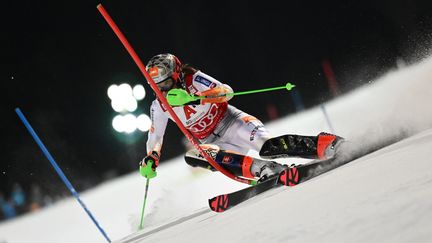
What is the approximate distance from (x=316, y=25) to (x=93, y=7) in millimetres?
3860

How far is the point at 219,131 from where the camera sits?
154 inches

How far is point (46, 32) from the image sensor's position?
29.1ft

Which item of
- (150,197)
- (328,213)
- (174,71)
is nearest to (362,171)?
(328,213)

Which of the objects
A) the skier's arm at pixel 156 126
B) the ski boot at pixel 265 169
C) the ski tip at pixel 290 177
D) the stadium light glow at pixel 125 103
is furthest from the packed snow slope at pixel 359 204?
the stadium light glow at pixel 125 103

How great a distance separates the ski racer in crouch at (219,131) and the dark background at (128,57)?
4.97 meters

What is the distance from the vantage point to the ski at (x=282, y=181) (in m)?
2.88

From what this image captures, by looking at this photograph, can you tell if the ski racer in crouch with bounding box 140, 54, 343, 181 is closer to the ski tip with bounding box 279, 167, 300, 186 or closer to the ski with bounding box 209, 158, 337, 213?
the ski with bounding box 209, 158, 337, 213

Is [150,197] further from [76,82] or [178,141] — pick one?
[76,82]

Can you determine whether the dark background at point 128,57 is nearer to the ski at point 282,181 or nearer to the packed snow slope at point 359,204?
the packed snow slope at point 359,204

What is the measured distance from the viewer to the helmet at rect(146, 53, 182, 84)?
3.64 meters

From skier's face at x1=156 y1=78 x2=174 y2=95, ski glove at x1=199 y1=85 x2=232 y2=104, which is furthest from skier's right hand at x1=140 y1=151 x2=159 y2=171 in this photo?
ski glove at x1=199 y1=85 x2=232 y2=104

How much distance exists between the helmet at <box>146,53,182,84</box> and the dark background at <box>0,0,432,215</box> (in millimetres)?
5042

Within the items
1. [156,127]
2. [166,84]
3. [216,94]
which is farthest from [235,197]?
[156,127]

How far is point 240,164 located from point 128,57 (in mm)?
5867
